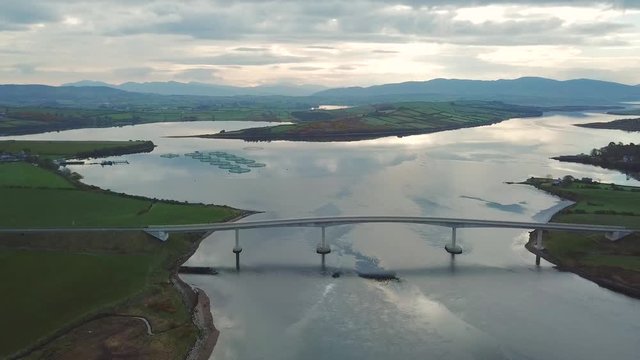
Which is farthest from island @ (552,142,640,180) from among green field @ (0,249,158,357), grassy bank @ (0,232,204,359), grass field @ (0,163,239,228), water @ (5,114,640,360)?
green field @ (0,249,158,357)

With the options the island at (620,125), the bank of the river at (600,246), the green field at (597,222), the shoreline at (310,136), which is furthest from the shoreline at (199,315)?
the island at (620,125)

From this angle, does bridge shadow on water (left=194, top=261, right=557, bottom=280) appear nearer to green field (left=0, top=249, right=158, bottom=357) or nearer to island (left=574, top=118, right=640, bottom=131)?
green field (left=0, top=249, right=158, bottom=357)

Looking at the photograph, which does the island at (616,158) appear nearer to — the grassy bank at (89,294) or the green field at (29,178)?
the grassy bank at (89,294)

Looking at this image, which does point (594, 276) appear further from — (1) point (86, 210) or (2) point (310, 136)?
(2) point (310, 136)

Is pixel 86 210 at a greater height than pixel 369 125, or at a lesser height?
lesser

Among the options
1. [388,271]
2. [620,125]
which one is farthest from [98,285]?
[620,125]

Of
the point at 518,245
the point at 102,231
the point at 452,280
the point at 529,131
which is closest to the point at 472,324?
the point at 452,280

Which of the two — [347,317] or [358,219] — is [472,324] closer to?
[347,317]


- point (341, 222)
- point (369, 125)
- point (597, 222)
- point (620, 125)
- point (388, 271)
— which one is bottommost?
point (388, 271)
